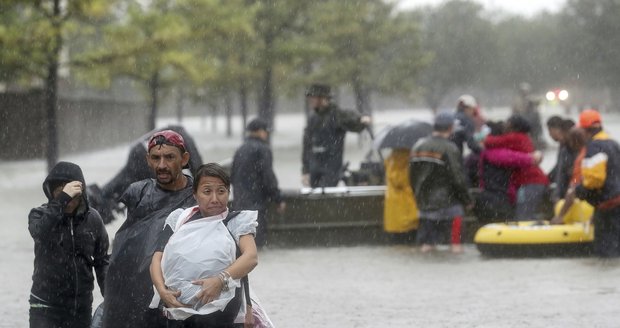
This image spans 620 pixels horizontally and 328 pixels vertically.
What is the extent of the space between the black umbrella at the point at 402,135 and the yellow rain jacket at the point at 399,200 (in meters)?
0.19

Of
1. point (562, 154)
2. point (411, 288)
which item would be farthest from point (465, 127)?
point (411, 288)

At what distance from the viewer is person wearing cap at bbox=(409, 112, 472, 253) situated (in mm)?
14141

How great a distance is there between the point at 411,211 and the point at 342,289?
→ 3.25m

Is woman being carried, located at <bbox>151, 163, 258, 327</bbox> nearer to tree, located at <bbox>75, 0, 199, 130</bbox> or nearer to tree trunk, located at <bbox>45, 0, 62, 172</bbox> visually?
tree trunk, located at <bbox>45, 0, 62, 172</bbox>

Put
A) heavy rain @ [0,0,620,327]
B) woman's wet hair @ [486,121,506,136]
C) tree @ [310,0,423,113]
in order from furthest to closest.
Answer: tree @ [310,0,423,113] → woman's wet hair @ [486,121,506,136] → heavy rain @ [0,0,620,327]

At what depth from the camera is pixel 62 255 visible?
661cm

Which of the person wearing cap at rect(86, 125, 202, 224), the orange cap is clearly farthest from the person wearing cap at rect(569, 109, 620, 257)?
the person wearing cap at rect(86, 125, 202, 224)

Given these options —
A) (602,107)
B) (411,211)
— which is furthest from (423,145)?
(602,107)

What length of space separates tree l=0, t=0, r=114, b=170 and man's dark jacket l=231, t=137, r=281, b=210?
10454 millimetres

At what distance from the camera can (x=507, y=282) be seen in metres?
11.7

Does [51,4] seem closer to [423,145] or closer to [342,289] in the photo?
[423,145]

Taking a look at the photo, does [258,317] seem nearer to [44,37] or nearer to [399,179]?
[399,179]

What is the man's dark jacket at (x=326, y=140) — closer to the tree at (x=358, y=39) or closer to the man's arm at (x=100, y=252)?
the man's arm at (x=100, y=252)

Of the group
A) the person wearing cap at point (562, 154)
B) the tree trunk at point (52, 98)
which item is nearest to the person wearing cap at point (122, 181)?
the person wearing cap at point (562, 154)
